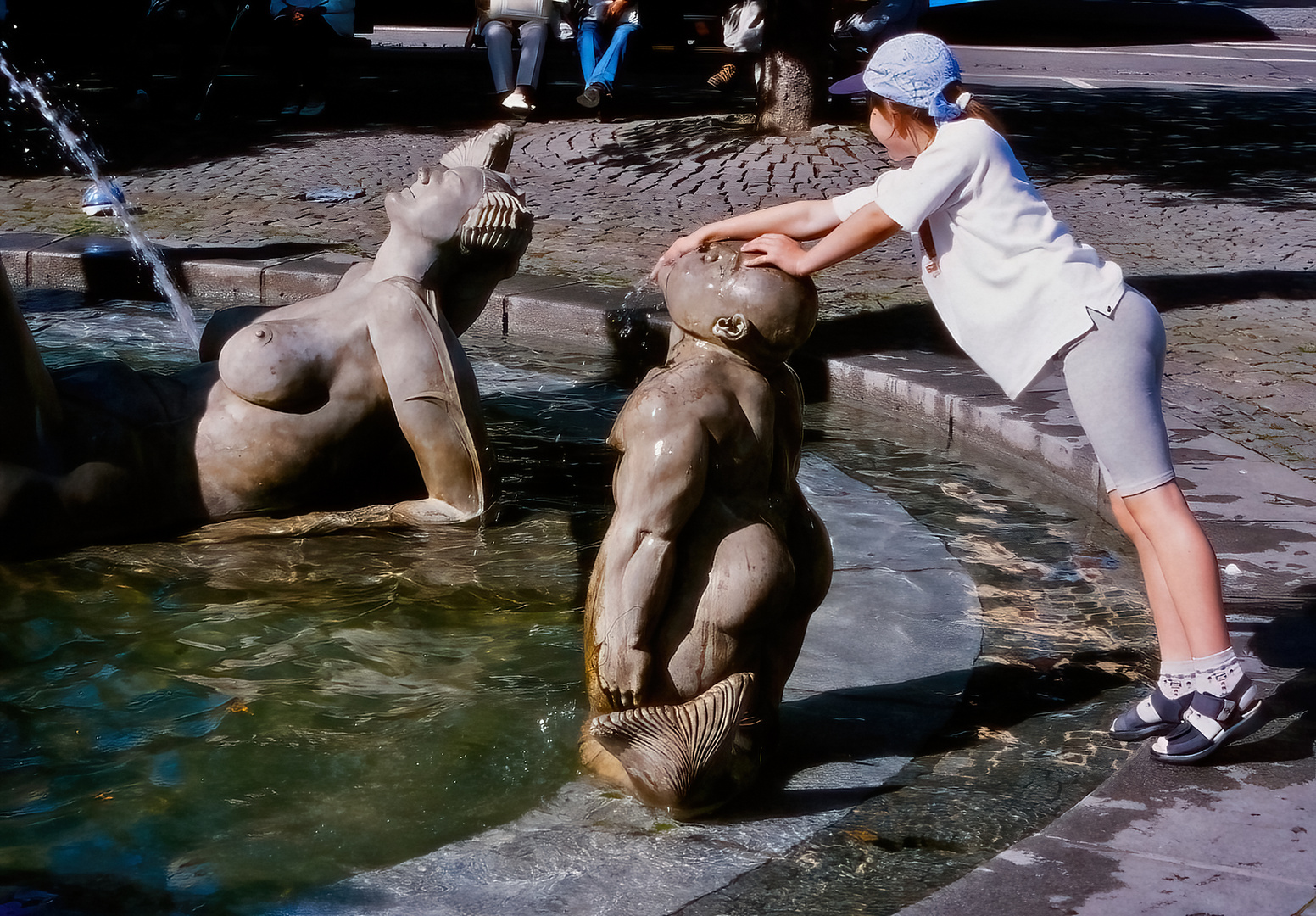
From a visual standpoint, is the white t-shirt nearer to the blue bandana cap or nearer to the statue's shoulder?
the blue bandana cap

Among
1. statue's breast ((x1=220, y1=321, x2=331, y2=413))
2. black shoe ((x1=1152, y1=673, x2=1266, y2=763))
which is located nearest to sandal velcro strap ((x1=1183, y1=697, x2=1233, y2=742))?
black shoe ((x1=1152, y1=673, x2=1266, y2=763))

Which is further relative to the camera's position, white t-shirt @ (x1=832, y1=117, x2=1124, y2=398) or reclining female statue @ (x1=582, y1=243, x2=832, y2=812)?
white t-shirt @ (x1=832, y1=117, x2=1124, y2=398)

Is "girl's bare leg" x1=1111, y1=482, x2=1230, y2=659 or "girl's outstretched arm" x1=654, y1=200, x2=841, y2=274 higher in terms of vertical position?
"girl's outstretched arm" x1=654, y1=200, x2=841, y2=274

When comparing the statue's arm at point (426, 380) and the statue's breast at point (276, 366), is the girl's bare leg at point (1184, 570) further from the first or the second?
the statue's breast at point (276, 366)

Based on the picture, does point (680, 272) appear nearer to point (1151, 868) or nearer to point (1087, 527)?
point (1151, 868)

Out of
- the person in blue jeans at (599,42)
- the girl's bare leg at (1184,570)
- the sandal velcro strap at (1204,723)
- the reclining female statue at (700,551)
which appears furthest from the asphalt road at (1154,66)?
the reclining female statue at (700,551)

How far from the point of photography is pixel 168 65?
15.0 meters

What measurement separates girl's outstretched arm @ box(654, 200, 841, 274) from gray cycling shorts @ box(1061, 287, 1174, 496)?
1.85ft

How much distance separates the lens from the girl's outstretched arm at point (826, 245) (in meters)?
2.47

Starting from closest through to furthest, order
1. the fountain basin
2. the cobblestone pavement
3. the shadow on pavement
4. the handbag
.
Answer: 1. the fountain basin
2. the cobblestone pavement
3. the handbag
4. the shadow on pavement

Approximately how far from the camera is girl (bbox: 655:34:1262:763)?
2676 millimetres

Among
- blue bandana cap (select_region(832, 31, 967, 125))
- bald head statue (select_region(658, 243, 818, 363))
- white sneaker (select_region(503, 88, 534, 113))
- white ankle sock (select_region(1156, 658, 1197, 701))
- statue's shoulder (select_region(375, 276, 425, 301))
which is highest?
white sneaker (select_region(503, 88, 534, 113))

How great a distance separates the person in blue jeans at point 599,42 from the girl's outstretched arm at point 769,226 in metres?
10.1

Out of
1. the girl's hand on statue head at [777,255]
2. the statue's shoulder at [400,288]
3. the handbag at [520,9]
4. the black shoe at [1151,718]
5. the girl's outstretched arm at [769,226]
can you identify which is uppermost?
the handbag at [520,9]
